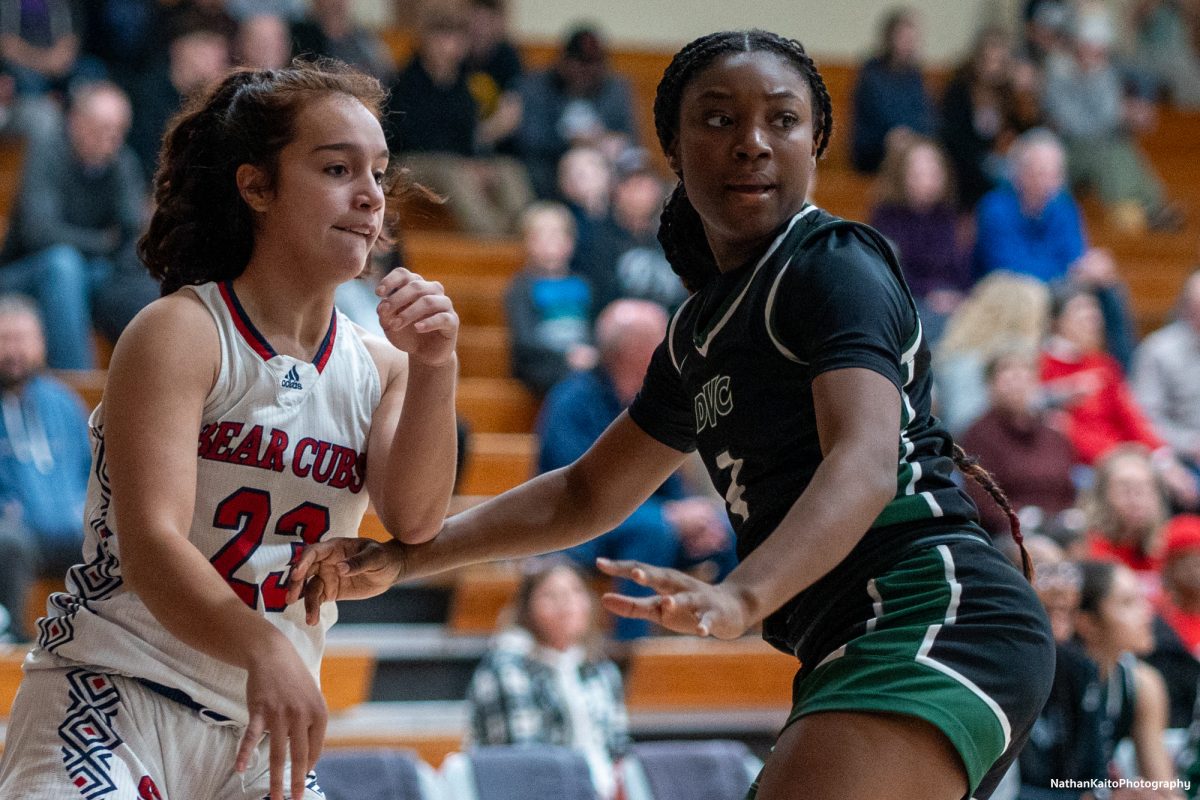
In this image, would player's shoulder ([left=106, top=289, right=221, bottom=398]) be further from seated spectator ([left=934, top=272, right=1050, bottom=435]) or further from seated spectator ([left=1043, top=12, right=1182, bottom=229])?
seated spectator ([left=1043, top=12, right=1182, bottom=229])

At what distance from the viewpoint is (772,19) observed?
42.6ft

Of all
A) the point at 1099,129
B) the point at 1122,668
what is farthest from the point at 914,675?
the point at 1099,129

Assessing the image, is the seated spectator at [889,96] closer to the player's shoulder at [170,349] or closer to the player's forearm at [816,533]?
the player's shoulder at [170,349]

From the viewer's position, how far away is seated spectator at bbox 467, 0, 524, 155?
10328 mm

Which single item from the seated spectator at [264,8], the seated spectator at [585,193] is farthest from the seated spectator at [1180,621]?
the seated spectator at [264,8]

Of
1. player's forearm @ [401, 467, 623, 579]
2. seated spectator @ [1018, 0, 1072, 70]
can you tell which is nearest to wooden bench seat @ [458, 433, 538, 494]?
player's forearm @ [401, 467, 623, 579]

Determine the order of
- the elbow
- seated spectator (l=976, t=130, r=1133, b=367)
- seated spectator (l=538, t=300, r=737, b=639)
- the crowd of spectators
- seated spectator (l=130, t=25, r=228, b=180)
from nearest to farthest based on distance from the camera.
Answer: the elbow < the crowd of spectators < seated spectator (l=538, t=300, r=737, b=639) < seated spectator (l=130, t=25, r=228, b=180) < seated spectator (l=976, t=130, r=1133, b=367)

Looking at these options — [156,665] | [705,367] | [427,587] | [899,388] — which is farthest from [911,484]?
[427,587]

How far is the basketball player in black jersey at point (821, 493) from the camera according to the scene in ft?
7.29

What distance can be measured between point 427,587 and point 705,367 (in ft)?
15.4

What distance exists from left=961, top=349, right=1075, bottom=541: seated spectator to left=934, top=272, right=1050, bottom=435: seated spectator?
0.52 meters

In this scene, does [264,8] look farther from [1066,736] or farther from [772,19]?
[1066,736]

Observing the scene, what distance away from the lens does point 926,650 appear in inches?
92.5

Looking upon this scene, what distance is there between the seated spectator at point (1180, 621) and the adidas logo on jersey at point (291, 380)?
4.38m
